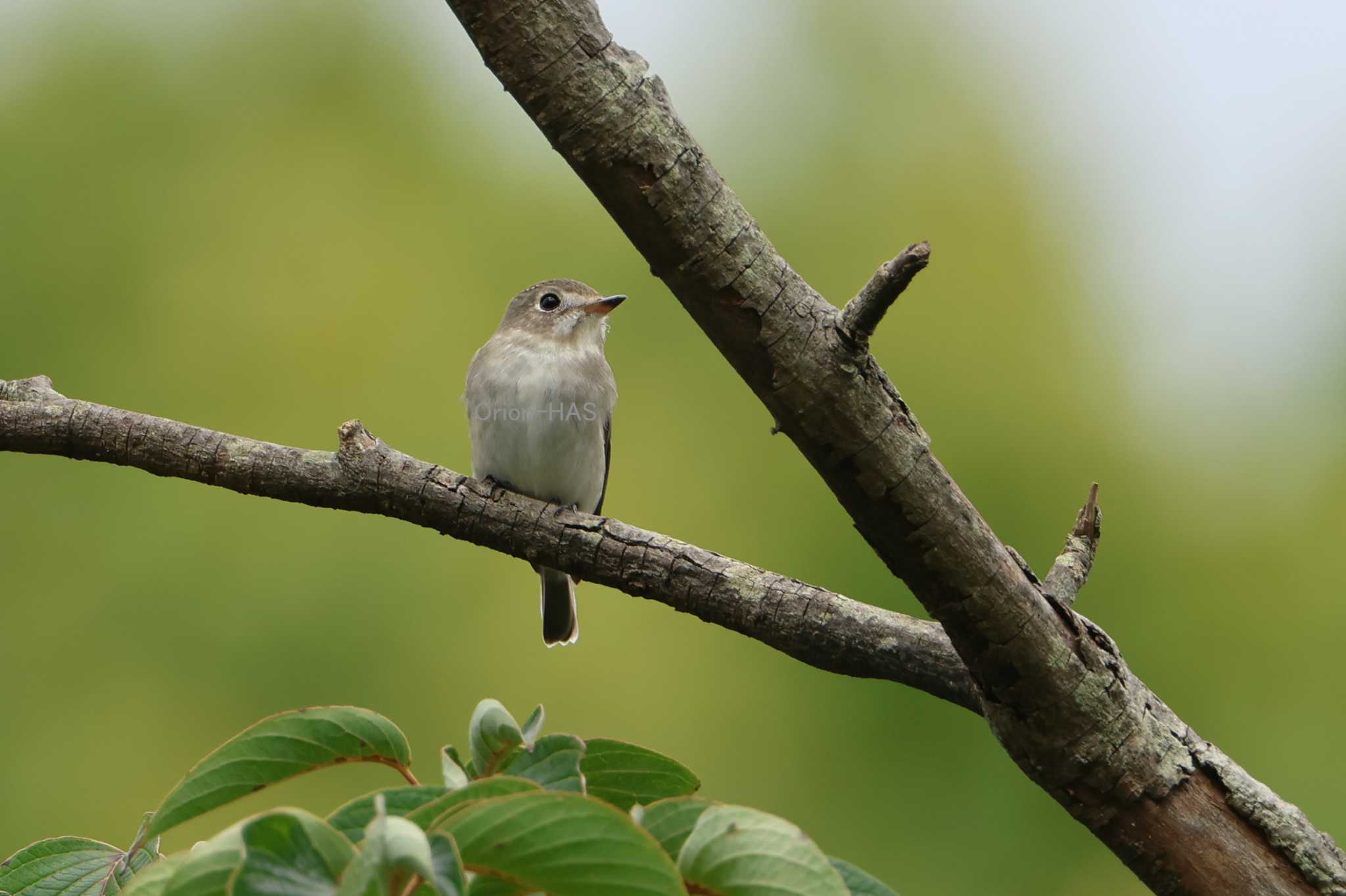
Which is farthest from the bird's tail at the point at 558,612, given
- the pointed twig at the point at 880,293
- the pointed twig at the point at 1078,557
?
the pointed twig at the point at 880,293

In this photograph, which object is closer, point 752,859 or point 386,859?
point 386,859

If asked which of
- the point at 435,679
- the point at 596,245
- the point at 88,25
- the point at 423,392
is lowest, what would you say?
the point at 435,679

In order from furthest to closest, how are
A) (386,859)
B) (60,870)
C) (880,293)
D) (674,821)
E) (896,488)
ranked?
(896,488)
(880,293)
(60,870)
(674,821)
(386,859)

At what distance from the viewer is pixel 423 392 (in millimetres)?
12469

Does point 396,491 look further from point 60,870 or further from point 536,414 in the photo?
point 536,414

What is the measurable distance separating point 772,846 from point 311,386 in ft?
38.7

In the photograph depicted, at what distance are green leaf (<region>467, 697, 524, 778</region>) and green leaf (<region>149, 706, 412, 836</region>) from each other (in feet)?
0.35

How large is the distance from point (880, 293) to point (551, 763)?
1.06m

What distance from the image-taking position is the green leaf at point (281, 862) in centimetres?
111

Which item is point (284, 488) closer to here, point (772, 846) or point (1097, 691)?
point (1097, 691)

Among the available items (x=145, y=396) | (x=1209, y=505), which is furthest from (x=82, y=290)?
(x=1209, y=505)

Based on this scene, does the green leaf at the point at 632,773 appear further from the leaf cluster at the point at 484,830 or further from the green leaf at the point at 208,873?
the green leaf at the point at 208,873

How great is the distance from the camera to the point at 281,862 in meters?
1.13

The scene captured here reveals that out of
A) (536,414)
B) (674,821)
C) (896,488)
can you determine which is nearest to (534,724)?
(674,821)
